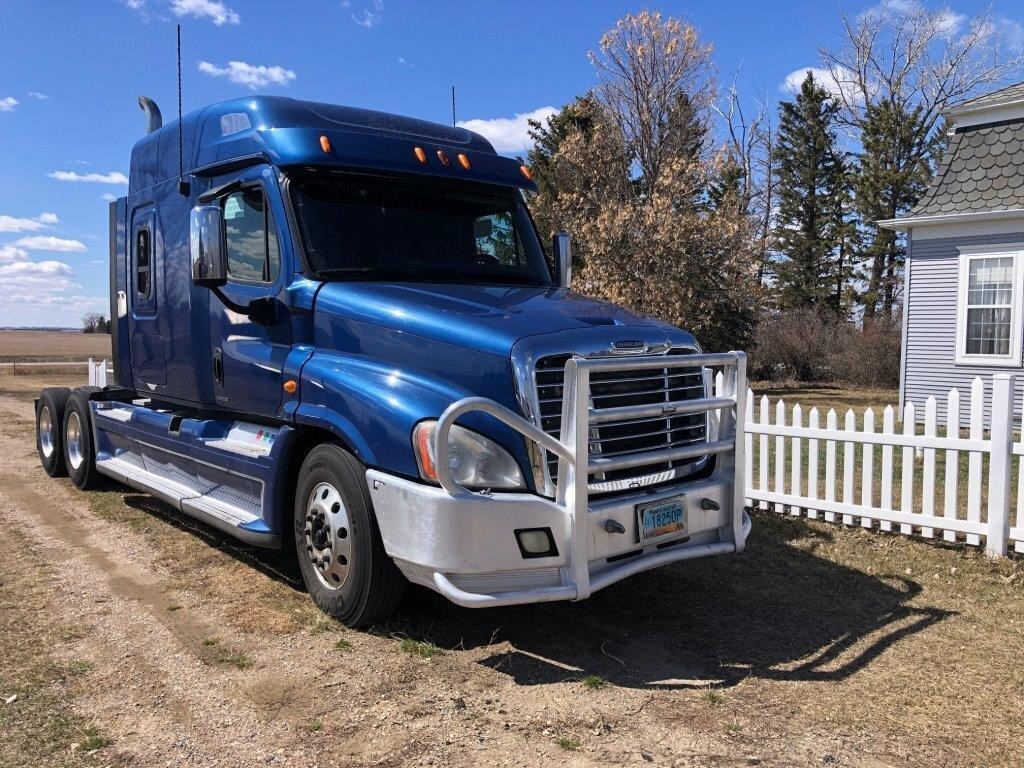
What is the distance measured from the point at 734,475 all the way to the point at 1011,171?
12.7 metres

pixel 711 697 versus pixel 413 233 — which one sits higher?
pixel 413 233

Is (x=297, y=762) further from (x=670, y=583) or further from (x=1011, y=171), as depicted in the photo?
(x=1011, y=171)

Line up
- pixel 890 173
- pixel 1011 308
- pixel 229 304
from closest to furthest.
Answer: pixel 229 304, pixel 1011 308, pixel 890 173

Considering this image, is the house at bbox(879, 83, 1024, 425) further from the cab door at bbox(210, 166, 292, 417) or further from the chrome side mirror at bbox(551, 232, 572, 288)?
the cab door at bbox(210, 166, 292, 417)

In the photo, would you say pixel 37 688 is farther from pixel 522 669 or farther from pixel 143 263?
pixel 143 263

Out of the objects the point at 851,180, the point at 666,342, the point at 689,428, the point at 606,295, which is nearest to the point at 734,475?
the point at 689,428

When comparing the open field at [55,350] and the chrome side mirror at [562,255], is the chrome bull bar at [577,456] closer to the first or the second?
the chrome side mirror at [562,255]

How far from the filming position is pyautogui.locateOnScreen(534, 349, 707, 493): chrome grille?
3967 mm

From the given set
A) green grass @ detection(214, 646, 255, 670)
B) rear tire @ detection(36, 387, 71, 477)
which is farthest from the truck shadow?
rear tire @ detection(36, 387, 71, 477)

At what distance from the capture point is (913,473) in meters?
6.77

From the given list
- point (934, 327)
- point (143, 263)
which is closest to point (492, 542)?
point (143, 263)

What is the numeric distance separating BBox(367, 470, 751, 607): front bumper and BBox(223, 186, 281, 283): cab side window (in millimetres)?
1760

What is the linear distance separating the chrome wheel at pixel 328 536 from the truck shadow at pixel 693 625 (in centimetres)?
40

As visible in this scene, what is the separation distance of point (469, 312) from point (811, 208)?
3946 centimetres
